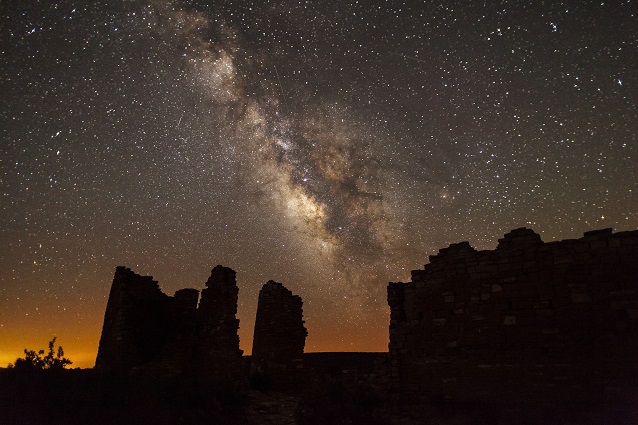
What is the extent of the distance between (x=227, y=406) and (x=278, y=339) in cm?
500

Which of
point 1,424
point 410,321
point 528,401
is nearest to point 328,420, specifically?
point 410,321

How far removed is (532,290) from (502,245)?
1377mm

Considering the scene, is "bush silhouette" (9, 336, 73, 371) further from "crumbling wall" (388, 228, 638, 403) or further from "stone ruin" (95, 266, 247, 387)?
"crumbling wall" (388, 228, 638, 403)

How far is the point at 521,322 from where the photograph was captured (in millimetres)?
10148

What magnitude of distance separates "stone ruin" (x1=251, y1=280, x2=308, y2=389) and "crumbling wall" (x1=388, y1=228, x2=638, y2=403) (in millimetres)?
6264

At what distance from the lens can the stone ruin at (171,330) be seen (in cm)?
1438

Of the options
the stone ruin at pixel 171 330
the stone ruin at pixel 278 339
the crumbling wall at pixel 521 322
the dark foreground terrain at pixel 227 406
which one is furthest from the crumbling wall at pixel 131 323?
the crumbling wall at pixel 521 322

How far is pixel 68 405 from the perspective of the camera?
10.6m

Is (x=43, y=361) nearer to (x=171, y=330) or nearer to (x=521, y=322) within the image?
(x=171, y=330)

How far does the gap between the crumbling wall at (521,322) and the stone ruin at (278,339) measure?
6264mm

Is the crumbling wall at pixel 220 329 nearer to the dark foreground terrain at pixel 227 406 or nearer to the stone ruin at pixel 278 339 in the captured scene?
the dark foreground terrain at pixel 227 406

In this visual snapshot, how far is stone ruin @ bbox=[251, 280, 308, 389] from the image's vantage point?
16.7 m

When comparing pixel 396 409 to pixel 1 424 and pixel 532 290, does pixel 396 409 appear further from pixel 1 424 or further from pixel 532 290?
pixel 1 424

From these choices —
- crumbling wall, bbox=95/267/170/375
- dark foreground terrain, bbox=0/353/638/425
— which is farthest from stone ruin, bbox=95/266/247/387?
dark foreground terrain, bbox=0/353/638/425
